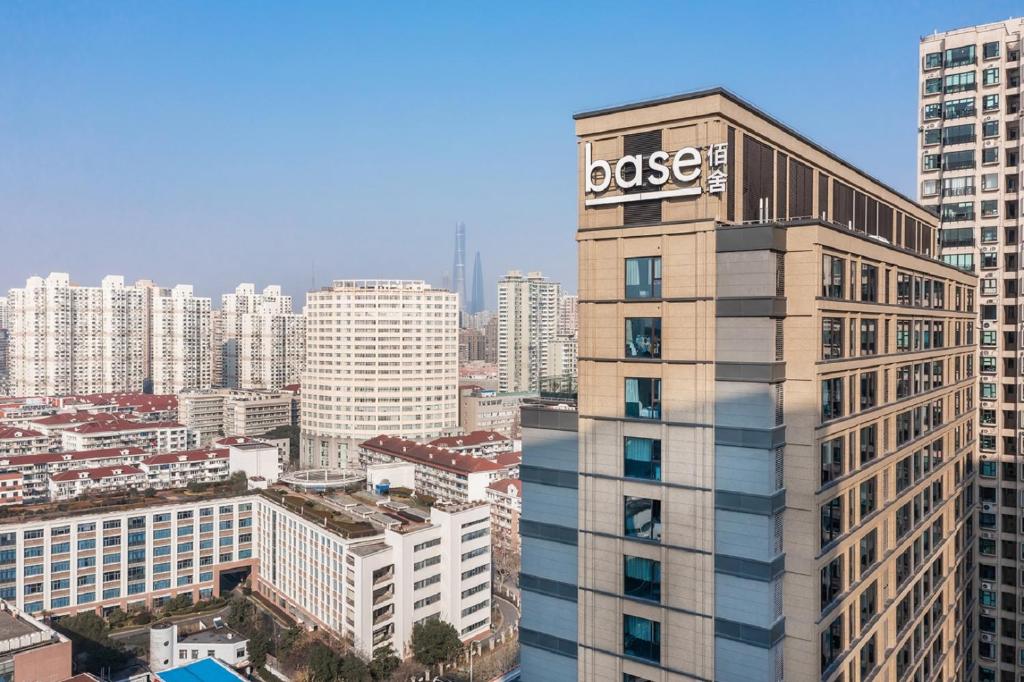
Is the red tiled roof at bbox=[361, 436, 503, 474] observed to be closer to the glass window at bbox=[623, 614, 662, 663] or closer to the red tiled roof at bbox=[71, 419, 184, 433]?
the red tiled roof at bbox=[71, 419, 184, 433]

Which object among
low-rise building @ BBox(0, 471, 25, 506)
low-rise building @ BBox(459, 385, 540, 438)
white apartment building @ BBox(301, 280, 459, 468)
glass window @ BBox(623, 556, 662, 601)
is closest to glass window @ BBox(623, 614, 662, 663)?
glass window @ BBox(623, 556, 662, 601)

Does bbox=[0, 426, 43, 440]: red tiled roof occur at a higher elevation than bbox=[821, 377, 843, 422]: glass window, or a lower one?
lower

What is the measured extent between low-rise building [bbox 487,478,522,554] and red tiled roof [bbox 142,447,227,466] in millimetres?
39523

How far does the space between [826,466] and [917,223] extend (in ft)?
59.7

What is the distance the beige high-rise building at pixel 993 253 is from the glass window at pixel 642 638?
27527 millimetres

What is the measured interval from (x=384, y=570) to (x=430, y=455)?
4152cm

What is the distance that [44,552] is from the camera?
64.7 m

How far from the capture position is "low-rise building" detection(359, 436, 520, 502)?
89.5 metres

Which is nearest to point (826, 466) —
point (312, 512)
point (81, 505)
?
point (312, 512)

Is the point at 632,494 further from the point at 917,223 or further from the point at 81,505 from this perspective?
the point at 81,505

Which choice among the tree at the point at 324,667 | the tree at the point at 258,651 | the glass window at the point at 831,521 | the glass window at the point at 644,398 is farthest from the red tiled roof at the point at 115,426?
the glass window at the point at 831,521

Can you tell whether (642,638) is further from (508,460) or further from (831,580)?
(508,460)

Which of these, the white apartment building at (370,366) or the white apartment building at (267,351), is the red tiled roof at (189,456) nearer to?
the white apartment building at (370,366)

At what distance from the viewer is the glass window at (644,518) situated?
1838 cm
